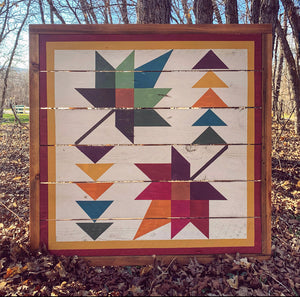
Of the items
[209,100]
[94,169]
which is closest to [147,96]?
[209,100]

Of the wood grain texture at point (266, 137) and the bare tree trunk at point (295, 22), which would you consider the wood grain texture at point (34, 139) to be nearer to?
the wood grain texture at point (266, 137)

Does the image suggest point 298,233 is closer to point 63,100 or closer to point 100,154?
point 100,154

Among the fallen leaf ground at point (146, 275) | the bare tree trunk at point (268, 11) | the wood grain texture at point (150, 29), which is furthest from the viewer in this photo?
the bare tree trunk at point (268, 11)

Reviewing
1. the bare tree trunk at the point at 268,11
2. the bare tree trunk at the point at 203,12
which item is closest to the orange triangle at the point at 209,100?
the bare tree trunk at the point at 203,12

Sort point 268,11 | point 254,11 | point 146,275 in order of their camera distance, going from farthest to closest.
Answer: point 254,11, point 268,11, point 146,275

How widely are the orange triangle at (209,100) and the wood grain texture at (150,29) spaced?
60 cm

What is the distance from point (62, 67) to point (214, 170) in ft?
5.98

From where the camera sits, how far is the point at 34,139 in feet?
8.73

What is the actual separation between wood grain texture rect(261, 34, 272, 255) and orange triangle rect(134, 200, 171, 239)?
3.24 ft

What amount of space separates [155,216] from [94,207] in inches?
24.4

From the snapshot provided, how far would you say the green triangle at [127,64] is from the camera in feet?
8.73

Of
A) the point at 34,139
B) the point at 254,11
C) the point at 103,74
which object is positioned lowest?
the point at 34,139

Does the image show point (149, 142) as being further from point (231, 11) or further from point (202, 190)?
point (231, 11)

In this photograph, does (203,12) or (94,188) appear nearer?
(94,188)
